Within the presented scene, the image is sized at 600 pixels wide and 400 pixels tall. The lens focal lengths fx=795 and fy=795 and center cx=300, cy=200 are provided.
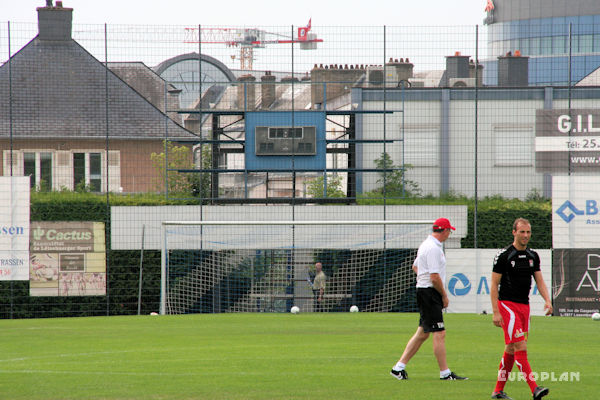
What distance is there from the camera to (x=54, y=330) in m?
14.9

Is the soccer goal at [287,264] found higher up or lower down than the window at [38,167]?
lower down

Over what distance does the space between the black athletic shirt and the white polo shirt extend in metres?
1.06

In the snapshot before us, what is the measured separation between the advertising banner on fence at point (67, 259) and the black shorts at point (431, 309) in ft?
42.3

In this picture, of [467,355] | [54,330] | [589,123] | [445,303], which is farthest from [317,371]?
[589,123]

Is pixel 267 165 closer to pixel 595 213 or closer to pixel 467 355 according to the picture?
pixel 595 213

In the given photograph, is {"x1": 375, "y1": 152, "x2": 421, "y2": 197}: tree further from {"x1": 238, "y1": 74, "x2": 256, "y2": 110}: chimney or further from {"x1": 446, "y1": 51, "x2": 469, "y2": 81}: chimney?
{"x1": 238, "y1": 74, "x2": 256, "y2": 110}: chimney

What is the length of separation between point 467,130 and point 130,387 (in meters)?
15.2

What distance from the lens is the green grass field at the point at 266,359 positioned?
7.91 meters

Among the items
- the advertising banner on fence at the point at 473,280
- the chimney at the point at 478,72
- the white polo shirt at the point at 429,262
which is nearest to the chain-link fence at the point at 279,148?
the advertising banner on fence at the point at 473,280

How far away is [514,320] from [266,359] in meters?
3.79

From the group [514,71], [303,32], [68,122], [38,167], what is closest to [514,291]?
[303,32]

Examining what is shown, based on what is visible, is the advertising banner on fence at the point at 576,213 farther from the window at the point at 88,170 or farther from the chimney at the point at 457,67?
the window at the point at 88,170

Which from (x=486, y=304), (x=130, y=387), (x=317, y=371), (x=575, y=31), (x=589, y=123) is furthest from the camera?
(x=575, y=31)

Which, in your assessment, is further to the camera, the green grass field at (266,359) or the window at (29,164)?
the window at (29,164)
